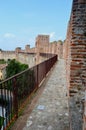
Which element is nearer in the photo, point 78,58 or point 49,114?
point 78,58

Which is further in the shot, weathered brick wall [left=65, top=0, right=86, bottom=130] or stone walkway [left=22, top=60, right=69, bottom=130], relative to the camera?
stone walkway [left=22, top=60, right=69, bottom=130]

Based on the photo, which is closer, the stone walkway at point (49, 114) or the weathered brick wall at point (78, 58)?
the weathered brick wall at point (78, 58)

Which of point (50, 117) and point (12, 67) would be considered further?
point (12, 67)

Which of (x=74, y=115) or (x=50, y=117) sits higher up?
(x=74, y=115)

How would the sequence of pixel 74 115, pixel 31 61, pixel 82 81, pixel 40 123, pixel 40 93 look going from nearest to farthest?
pixel 74 115 < pixel 82 81 < pixel 40 123 < pixel 40 93 < pixel 31 61

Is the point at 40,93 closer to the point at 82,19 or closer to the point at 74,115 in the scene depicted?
the point at 74,115

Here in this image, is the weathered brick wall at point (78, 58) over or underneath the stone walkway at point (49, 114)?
over

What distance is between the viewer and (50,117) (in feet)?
12.5

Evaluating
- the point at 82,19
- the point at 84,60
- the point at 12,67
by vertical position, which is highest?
the point at 82,19

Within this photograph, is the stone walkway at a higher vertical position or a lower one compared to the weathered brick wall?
lower

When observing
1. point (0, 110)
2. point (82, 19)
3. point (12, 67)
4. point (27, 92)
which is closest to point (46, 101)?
point (27, 92)

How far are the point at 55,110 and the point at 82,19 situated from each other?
2.23 meters

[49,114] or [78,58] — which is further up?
[78,58]

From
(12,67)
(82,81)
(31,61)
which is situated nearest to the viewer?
(82,81)
